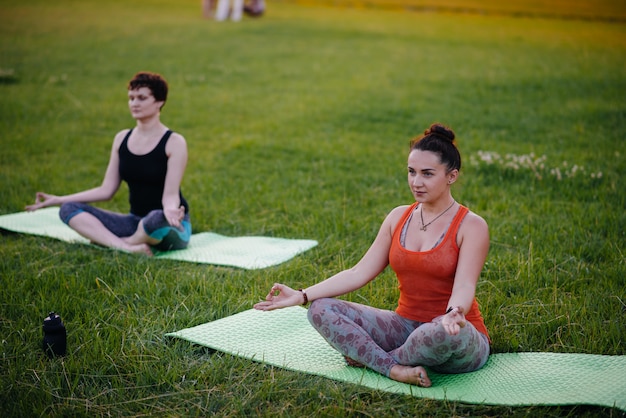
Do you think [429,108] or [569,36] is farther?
[569,36]

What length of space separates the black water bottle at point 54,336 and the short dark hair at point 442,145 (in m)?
2.26

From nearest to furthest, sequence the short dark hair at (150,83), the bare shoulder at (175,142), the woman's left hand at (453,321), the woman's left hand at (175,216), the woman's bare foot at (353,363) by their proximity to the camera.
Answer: the woman's left hand at (453,321) < the woman's bare foot at (353,363) < the woman's left hand at (175,216) < the short dark hair at (150,83) < the bare shoulder at (175,142)

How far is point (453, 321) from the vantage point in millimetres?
3320

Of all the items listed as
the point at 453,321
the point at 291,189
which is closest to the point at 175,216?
the point at 291,189

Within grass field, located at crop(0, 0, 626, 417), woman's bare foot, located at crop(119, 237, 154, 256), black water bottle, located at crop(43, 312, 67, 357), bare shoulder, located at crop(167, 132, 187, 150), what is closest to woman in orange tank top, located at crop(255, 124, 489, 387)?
grass field, located at crop(0, 0, 626, 417)

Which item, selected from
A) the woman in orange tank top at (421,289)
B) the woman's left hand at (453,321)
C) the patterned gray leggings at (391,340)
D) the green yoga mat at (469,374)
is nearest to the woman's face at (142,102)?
the green yoga mat at (469,374)

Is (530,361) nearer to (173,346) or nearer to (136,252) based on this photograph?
(173,346)

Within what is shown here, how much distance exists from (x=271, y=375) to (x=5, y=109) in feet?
33.7

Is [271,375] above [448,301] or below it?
below

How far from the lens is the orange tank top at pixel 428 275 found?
12.5ft

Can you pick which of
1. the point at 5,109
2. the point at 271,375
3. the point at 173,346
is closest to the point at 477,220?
the point at 271,375

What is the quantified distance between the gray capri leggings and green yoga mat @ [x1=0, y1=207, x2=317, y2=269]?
10cm

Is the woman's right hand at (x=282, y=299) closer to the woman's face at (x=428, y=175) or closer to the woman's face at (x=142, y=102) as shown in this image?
the woman's face at (x=428, y=175)

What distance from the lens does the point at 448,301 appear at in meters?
3.89
